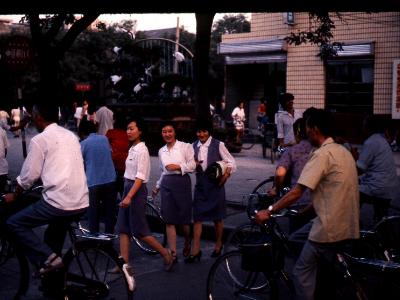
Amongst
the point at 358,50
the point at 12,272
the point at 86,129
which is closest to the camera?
the point at 12,272

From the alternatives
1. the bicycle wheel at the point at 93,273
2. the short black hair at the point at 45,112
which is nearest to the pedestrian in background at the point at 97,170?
the short black hair at the point at 45,112

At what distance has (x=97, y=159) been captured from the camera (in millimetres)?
7789

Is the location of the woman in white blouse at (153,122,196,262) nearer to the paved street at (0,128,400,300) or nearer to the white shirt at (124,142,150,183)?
the paved street at (0,128,400,300)

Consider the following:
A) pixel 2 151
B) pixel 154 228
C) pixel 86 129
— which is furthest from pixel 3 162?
pixel 154 228

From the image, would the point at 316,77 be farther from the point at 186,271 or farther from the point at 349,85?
the point at 186,271

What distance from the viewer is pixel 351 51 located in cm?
2275

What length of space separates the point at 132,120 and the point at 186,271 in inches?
71.8

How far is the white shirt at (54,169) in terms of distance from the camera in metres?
5.45

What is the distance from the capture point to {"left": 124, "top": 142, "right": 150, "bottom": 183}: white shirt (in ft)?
22.6

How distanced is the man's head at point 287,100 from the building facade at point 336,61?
10.8 meters

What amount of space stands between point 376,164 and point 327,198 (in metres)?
2.62

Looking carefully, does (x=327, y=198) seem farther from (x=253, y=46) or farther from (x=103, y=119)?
(x=253, y=46)

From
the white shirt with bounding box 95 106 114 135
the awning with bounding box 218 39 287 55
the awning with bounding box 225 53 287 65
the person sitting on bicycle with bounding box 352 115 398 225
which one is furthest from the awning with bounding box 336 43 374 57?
the person sitting on bicycle with bounding box 352 115 398 225

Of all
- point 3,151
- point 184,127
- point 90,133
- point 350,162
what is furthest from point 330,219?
point 184,127
